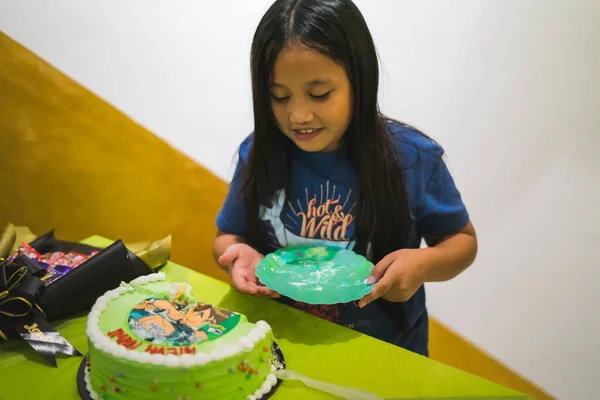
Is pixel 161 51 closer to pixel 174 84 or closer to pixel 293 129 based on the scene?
pixel 174 84

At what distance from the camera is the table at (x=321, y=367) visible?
776 millimetres

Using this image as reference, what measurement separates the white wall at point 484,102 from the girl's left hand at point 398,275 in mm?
653

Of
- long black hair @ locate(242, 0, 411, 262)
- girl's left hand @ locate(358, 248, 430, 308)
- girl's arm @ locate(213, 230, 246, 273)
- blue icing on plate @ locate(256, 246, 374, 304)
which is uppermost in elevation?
long black hair @ locate(242, 0, 411, 262)

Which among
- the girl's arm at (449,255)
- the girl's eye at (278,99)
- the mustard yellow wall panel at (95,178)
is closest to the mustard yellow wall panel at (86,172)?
the mustard yellow wall panel at (95,178)

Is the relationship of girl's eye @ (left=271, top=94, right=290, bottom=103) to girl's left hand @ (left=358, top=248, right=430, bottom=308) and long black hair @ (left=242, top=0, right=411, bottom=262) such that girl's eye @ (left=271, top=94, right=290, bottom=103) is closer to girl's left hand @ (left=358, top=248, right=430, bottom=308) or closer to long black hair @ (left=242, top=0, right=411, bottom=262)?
long black hair @ (left=242, top=0, right=411, bottom=262)

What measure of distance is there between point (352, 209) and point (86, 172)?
0.96 metres

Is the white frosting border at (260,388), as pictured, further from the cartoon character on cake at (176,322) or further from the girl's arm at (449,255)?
the girl's arm at (449,255)

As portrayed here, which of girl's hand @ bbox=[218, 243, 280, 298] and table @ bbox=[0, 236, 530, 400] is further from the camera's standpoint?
girl's hand @ bbox=[218, 243, 280, 298]

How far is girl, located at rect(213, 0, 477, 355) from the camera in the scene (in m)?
0.90

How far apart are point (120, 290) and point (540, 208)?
117 centimetres

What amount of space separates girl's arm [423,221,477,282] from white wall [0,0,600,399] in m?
0.50

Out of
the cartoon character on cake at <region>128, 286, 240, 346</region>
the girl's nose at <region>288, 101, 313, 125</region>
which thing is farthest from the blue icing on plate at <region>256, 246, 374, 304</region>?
the girl's nose at <region>288, 101, 313, 125</region>

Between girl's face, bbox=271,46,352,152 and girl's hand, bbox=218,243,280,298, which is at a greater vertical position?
girl's face, bbox=271,46,352,152

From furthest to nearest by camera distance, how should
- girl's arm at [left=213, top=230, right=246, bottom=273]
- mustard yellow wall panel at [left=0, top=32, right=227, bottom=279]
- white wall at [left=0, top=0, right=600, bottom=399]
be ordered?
mustard yellow wall panel at [left=0, top=32, right=227, bottom=279] < white wall at [left=0, top=0, right=600, bottom=399] < girl's arm at [left=213, top=230, right=246, bottom=273]
